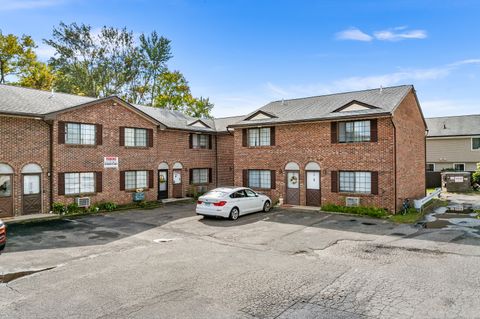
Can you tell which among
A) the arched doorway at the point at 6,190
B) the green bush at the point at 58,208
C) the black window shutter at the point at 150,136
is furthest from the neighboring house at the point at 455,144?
the arched doorway at the point at 6,190

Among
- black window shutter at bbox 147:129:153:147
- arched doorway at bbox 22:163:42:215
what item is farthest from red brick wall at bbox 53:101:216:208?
arched doorway at bbox 22:163:42:215

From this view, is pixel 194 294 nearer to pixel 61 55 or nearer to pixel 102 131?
pixel 102 131

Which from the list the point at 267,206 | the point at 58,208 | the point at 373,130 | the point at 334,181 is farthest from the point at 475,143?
the point at 58,208

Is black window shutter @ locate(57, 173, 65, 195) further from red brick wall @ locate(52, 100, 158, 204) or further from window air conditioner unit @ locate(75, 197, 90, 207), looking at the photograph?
window air conditioner unit @ locate(75, 197, 90, 207)

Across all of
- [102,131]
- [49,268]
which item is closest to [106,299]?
[49,268]

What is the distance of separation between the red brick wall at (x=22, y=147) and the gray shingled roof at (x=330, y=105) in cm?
1184

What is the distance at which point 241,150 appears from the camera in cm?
2331

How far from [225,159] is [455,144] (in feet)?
83.4

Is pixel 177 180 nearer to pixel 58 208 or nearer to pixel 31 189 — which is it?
pixel 58 208

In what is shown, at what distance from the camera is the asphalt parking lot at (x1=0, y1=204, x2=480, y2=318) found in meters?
6.68

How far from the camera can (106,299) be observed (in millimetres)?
7145

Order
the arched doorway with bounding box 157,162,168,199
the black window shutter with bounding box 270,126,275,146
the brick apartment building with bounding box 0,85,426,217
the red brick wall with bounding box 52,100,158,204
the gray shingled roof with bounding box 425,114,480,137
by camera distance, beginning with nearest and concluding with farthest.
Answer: the brick apartment building with bounding box 0,85,426,217, the red brick wall with bounding box 52,100,158,204, the black window shutter with bounding box 270,126,275,146, the arched doorway with bounding box 157,162,168,199, the gray shingled roof with bounding box 425,114,480,137

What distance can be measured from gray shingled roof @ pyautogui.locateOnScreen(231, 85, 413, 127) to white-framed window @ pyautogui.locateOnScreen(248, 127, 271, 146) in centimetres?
64

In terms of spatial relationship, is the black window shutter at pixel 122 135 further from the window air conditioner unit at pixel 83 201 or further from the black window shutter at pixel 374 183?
the black window shutter at pixel 374 183
